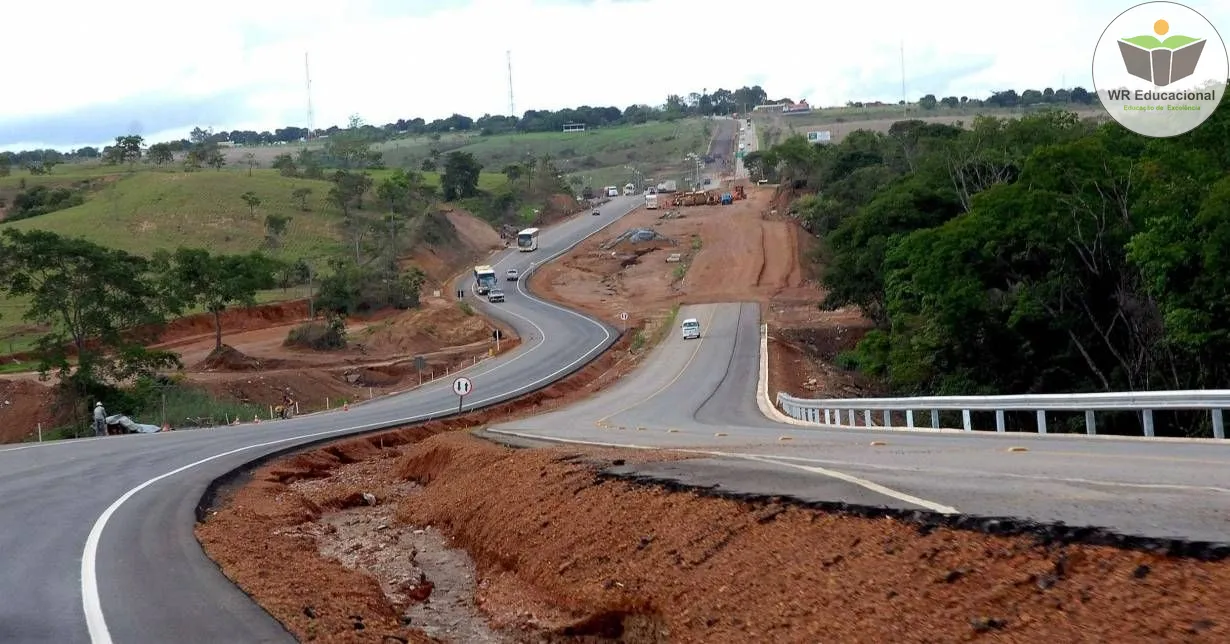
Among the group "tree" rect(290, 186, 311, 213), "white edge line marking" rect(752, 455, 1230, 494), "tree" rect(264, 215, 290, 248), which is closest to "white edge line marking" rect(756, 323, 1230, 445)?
"white edge line marking" rect(752, 455, 1230, 494)

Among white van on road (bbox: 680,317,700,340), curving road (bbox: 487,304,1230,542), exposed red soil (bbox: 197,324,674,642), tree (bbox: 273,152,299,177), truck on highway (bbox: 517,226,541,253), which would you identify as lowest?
white van on road (bbox: 680,317,700,340)

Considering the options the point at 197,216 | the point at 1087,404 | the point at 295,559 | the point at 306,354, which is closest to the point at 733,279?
the point at 306,354

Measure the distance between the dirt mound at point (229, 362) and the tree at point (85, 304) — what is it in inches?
336

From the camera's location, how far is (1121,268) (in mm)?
40406

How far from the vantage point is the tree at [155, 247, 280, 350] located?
70125 mm

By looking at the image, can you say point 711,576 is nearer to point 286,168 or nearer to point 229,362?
point 229,362

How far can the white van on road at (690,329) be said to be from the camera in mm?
72750

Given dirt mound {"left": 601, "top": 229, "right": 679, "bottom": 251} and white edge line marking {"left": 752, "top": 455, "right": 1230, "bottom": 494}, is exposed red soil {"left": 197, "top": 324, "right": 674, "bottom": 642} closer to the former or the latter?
white edge line marking {"left": 752, "top": 455, "right": 1230, "bottom": 494}

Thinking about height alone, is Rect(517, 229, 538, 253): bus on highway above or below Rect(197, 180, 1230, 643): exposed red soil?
above

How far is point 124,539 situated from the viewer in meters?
14.0

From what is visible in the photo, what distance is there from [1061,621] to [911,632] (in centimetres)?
92

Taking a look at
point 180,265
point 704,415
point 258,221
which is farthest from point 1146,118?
point 258,221

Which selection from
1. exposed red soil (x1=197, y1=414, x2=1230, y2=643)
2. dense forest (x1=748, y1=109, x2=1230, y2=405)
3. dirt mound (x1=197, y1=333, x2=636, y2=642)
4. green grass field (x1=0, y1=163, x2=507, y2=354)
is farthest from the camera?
green grass field (x1=0, y1=163, x2=507, y2=354)

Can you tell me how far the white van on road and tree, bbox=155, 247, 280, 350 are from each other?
27.4m
